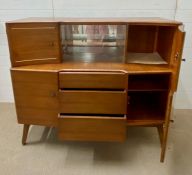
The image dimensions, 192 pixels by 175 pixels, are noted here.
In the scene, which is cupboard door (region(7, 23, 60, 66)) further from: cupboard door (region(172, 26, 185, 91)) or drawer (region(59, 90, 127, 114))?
cupboard door (region(172, 26, 185, 91))

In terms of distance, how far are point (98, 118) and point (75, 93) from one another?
Result: 0.22 m

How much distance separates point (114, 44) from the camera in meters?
1.63

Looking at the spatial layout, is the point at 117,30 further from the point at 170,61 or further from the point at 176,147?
the point at 176,147

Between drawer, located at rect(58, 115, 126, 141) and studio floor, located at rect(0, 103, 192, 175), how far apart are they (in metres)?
0.24

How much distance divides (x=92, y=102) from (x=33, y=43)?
566mm

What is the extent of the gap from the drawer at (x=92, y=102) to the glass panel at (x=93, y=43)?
314mm

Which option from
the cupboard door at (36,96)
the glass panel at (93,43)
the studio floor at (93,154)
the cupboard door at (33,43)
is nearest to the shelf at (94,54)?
the glass panel at (93,43)

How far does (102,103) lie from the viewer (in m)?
1.33

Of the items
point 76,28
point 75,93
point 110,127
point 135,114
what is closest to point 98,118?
point 110,127

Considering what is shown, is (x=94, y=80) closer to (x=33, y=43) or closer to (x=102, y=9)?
(x=33, y=43)

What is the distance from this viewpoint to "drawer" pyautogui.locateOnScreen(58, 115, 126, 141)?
1338 mm

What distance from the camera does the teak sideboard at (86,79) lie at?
130cm

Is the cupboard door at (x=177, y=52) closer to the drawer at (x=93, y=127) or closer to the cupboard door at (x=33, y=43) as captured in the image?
the drawer at (x=93, y=127)

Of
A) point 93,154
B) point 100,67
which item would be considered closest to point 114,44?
point 100,67
